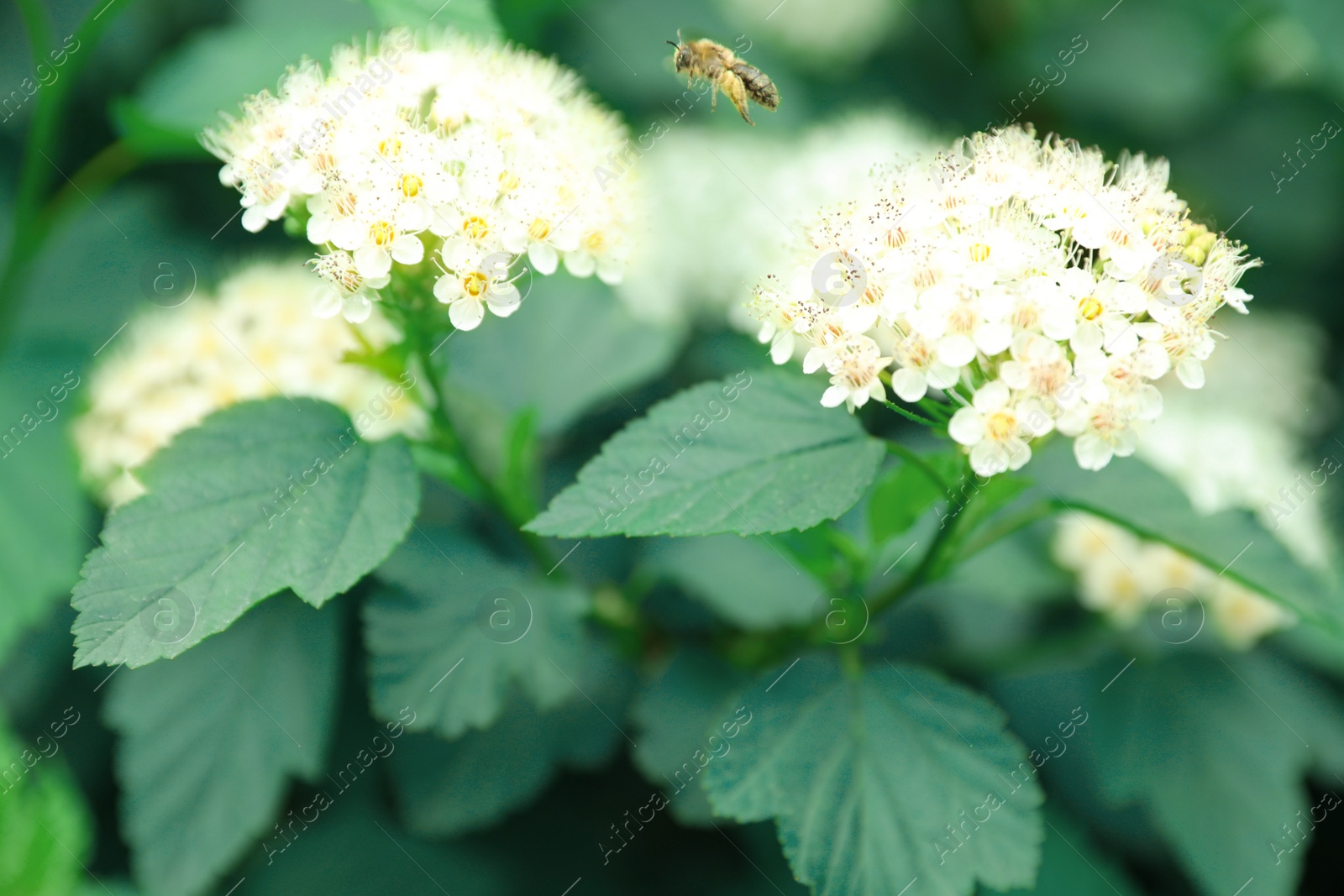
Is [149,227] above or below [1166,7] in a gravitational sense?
below

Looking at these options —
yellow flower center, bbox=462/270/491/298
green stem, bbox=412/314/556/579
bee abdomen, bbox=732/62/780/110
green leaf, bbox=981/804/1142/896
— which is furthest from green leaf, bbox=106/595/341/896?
green leaf, bbox=981/804/1142/896

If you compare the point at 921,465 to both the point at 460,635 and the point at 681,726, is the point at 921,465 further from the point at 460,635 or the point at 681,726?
the point at 460,635

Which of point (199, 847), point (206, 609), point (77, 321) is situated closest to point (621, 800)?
point (199, 847)

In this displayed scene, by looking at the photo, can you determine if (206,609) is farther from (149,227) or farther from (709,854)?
(149,227)

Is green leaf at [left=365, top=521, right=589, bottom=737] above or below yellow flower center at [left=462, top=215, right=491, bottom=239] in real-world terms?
below

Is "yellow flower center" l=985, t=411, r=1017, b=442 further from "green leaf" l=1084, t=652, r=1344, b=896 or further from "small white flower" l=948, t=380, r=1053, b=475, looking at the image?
"green leaf" l=1084, t=652, r=1344, b=896

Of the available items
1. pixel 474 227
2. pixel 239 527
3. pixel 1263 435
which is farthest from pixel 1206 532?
pixel 239 527
